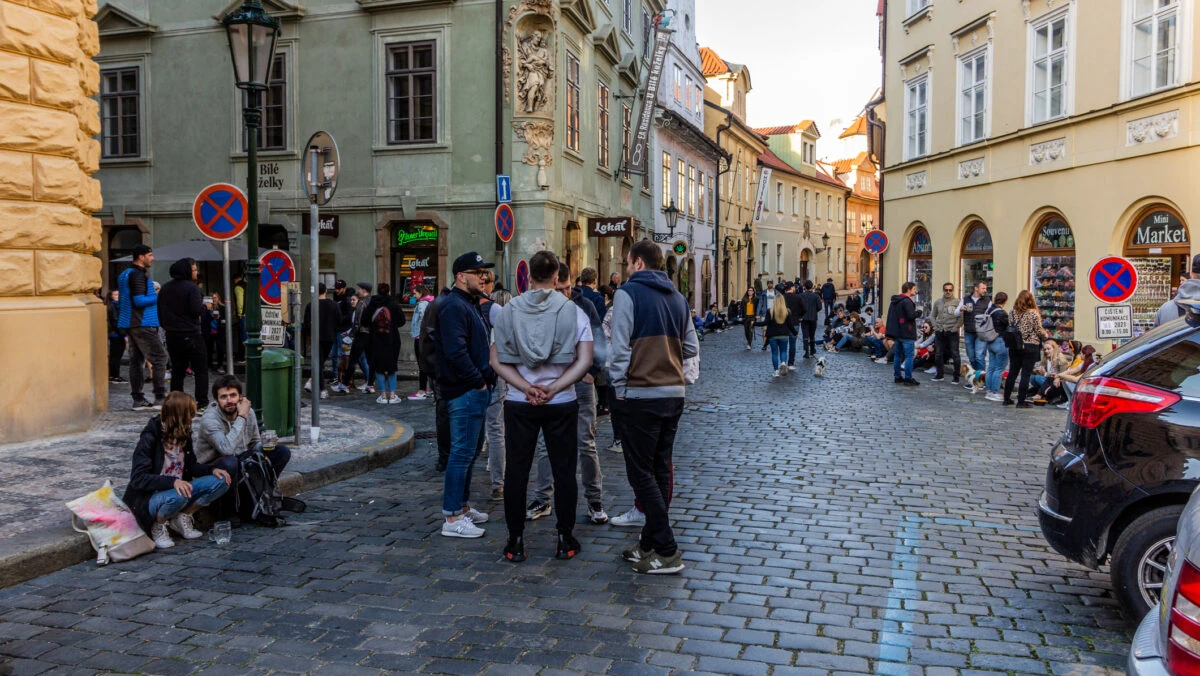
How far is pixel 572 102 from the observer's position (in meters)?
23.8

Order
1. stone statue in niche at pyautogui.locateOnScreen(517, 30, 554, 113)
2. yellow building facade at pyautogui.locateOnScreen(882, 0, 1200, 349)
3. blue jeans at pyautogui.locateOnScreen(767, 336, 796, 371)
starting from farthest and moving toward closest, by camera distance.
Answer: stone statue in niche at pyautogui.locateOnScreen(517, 30, 554, 113) < blue jeans at pyautogui.locateOnScreen(767, 336, 796, 371) < yellow building facade at pyautogui.locateOnScreen(882, 0, 1200, 349)

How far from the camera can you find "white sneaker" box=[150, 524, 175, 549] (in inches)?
256

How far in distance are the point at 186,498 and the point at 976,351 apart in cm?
1433

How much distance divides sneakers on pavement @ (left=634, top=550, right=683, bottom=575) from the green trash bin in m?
5.28

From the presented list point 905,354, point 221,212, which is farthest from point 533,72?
point 221,212

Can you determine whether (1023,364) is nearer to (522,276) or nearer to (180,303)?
(522,276)

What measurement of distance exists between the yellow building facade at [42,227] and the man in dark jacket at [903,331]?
43.7 feet

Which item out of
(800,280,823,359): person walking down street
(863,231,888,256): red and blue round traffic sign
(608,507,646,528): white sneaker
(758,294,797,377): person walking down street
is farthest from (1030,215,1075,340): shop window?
(608,507,646,528): white sneaker

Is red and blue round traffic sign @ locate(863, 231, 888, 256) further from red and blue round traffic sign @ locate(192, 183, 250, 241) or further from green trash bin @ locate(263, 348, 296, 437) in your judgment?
green trash bin @ locate(263, 348, 296, 437)

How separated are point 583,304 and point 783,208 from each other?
5357cm

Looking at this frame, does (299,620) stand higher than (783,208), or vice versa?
(783,208)

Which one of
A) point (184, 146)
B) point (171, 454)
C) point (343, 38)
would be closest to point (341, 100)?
point (343, 38)

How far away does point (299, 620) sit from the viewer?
5.07 meters

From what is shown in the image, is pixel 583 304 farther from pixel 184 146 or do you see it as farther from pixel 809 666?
pixel 184 146
